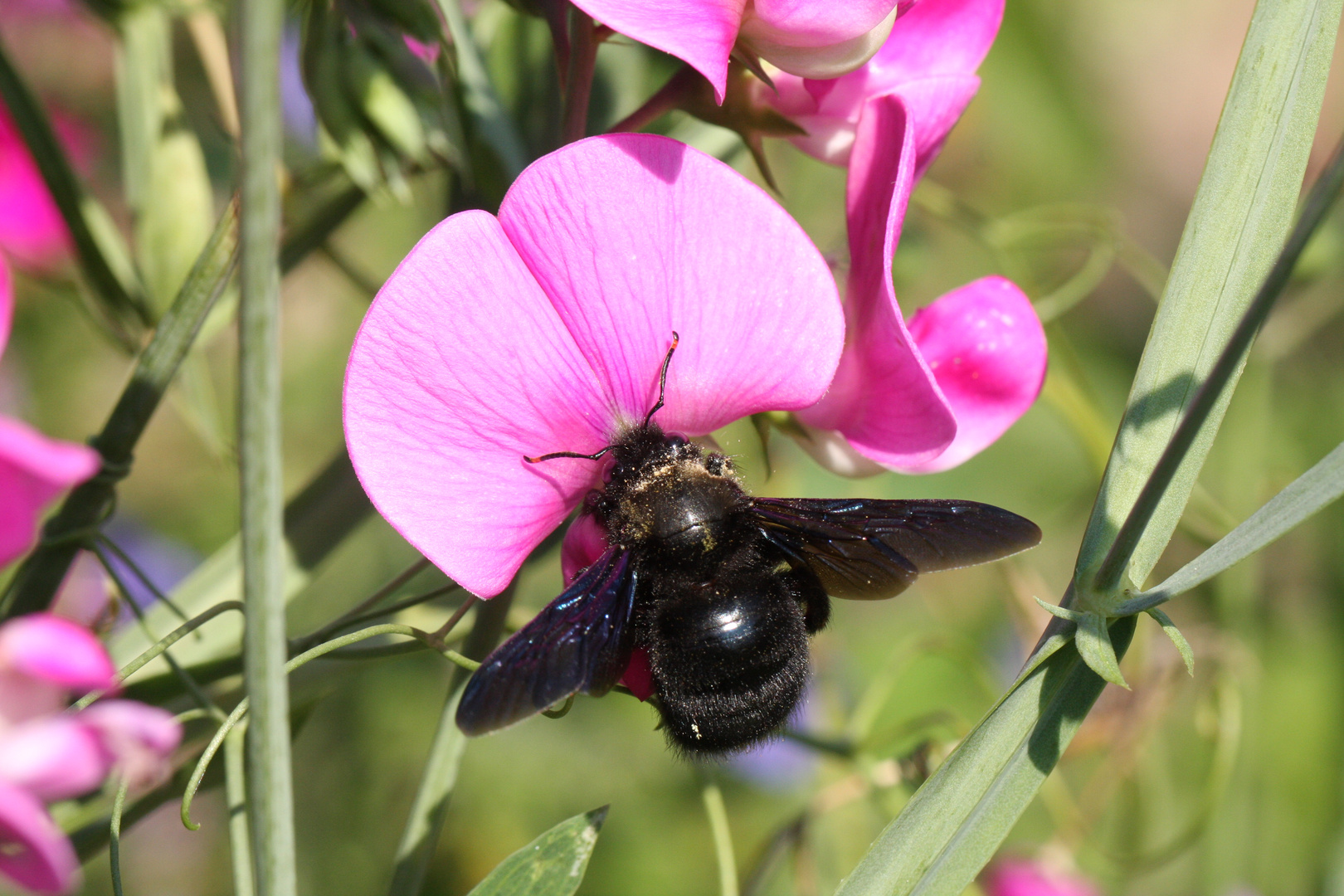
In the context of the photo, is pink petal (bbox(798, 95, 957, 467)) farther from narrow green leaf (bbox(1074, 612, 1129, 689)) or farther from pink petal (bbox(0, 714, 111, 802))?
pink petal (bbox(0, 714, 111, 802))

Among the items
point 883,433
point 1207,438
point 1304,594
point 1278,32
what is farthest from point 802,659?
point 1304,594

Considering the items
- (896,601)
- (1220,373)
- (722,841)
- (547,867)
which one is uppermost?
(1220,373)

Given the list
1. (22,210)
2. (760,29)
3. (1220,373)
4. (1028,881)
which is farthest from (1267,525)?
(22,210)

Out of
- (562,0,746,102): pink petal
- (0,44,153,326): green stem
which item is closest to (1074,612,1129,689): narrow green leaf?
(562,0,746,102): pink petal

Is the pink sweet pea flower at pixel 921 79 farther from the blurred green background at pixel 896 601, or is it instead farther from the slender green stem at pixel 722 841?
the slender green stem at pixel 722 841

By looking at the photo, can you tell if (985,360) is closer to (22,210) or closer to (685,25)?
(685,25)

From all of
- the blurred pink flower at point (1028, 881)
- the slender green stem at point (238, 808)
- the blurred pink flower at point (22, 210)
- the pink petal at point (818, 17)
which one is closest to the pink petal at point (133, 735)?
the slender green stem at point (238, 808)
